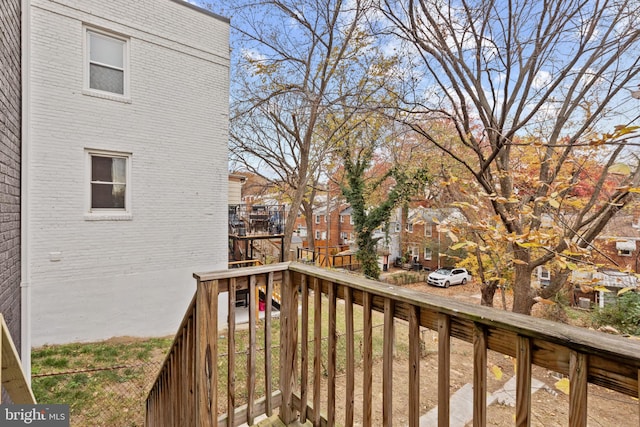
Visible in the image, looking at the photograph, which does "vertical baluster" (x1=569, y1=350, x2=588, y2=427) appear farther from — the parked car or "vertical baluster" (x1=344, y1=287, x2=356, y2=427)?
the parked car

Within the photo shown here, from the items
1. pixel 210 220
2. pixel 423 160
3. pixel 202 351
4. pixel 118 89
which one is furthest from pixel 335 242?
pixel 202 351

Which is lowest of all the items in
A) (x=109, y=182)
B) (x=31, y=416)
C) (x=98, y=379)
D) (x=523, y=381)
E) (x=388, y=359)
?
(x=98, y=379)

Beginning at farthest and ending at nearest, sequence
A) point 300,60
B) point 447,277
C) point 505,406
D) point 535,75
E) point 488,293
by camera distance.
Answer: point 447,277 → point 300,60 → point 488,293 → point 505,406 → point 535,75

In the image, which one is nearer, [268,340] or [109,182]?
[268,340]

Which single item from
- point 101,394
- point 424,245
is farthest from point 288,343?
point 424,245

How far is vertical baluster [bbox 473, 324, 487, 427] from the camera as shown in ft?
3.47

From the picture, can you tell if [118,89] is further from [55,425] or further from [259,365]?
[55,425]

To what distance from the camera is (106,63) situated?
256 inches

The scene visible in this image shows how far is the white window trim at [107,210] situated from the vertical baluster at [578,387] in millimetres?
7406

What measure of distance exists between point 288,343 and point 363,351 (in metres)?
0.58

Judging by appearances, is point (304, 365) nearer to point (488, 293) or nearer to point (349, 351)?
point (349, 351)

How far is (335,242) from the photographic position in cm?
2947

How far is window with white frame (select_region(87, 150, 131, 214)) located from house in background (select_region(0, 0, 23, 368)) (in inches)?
109

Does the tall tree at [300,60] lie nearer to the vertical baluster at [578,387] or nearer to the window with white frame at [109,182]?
the window with white frame at [109,182]
